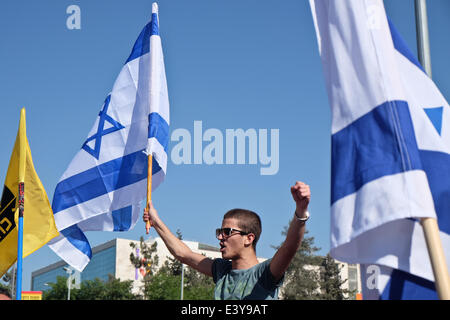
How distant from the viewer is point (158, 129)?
23.3 ft

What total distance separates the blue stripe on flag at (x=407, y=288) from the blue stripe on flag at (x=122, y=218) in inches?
176

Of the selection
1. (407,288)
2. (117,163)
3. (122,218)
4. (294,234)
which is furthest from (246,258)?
(117,163)

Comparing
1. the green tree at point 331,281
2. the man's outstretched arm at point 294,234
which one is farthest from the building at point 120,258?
the man's outstretched arm at point 294,234

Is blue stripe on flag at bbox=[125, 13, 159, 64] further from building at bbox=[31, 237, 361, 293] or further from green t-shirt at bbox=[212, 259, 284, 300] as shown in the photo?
building at bbox=[31, 237, 361, 293]

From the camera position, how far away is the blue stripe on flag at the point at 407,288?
3.32m

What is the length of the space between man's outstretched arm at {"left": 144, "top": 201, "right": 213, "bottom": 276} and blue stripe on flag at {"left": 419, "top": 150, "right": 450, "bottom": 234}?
6.05 ft

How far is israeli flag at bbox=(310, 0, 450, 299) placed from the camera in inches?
126

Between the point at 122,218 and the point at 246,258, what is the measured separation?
3.19 metres

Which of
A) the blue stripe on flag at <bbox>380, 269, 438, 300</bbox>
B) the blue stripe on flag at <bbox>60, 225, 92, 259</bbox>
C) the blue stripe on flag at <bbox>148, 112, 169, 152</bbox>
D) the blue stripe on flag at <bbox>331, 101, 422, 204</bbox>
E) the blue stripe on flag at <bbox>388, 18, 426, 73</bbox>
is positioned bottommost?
the blue stripe on flag at <bbox>380, 269, 438, 300</bbox>

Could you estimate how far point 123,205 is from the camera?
7.39m

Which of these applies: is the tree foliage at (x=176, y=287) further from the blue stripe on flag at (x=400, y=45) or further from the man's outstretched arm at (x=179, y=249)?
the blue stripe on flag at (x=400, y=45)

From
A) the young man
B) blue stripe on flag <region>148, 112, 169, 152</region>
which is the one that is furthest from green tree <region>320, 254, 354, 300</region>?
the young man
